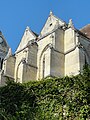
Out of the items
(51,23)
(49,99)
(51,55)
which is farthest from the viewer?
(51,23)

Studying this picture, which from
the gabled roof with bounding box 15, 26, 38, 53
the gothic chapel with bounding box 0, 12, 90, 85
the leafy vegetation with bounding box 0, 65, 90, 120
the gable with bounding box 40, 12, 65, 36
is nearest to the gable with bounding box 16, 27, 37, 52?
the gabled roof with bounding box 15, 26, 38, 53

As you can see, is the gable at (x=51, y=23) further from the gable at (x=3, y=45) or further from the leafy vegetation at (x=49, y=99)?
the leafy vegetation at (x=49, y=99)

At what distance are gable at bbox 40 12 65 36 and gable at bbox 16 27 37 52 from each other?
64.4 inches

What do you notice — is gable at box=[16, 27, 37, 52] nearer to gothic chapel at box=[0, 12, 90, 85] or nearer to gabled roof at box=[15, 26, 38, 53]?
gabled roof at box=[15, 26, 38, 53]

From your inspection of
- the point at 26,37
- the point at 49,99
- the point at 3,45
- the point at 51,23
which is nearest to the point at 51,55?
the point at 51,23

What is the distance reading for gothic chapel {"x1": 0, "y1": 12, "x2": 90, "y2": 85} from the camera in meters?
26.3

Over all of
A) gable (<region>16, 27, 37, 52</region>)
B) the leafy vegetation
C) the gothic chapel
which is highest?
gable (<region>16, 27, 37, 52</region>)

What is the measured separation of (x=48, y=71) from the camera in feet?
83.8

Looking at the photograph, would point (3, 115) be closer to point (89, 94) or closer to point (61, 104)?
point (61, 104)

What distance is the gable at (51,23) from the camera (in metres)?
31.4

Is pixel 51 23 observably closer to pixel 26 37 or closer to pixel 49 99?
pixel 26 37

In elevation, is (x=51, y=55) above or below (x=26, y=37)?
below

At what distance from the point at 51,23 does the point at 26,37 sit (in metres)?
4.05

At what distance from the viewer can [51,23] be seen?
32.8 meters
